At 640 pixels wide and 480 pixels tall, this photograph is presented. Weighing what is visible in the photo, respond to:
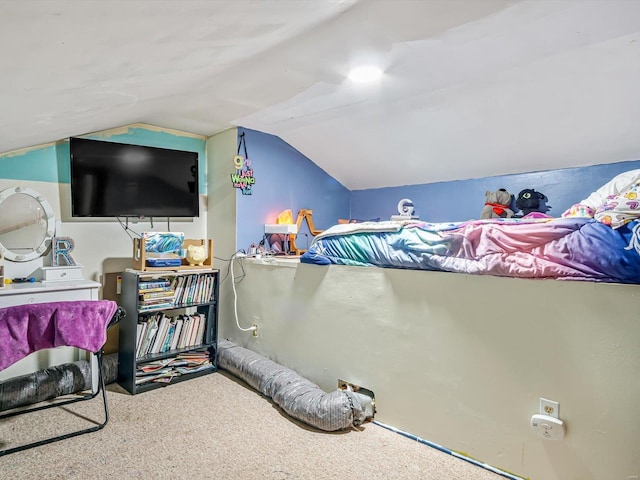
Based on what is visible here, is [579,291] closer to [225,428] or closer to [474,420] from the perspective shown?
[474,420]

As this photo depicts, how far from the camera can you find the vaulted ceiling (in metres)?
1.23

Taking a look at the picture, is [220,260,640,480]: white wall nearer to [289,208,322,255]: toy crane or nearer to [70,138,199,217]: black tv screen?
[289,208,322,255]: toy crane

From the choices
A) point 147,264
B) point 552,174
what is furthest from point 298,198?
point 552,174

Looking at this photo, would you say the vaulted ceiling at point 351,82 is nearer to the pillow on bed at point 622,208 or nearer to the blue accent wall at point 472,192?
the blue accent wall at point 472,192

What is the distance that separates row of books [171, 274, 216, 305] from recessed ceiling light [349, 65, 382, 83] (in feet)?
5.88

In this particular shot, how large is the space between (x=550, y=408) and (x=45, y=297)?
8.95ft

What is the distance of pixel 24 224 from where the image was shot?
260 cm

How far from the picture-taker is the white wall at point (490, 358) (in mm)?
1456

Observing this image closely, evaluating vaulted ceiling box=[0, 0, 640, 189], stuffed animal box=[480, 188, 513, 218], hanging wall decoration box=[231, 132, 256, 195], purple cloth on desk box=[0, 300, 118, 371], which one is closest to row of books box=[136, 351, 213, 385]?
purple cloth on desk box=[0, 300, 118, 371]

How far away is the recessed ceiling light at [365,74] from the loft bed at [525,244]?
0.87 m

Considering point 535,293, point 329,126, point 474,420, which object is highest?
point 329,126

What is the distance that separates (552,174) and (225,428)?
2.68 metres

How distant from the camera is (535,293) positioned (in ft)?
5.35

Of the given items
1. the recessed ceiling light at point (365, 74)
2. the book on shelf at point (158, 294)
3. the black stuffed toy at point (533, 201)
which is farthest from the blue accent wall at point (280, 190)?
the black stuffed toy at point (533, 201)
